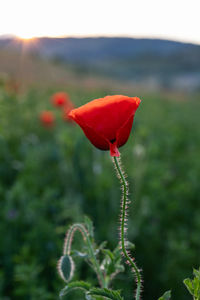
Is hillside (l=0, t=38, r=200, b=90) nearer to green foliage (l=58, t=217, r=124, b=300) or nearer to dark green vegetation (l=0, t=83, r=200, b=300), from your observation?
dark green vegetation (l=0, t=83, r=200, b=300)

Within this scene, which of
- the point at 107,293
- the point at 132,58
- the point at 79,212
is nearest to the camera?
the point at 107,293

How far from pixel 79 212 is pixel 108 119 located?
1.92 metres

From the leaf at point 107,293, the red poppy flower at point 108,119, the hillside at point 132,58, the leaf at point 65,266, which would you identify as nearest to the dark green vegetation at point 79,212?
the leaf at point 65,266

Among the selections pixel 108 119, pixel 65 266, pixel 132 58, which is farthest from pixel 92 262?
pixel 132 58

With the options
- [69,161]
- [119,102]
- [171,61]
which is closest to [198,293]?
[119,102]

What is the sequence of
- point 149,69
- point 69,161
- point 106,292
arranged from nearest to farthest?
point 106,292
point 69,161
point 149,69

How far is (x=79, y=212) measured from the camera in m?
2.80

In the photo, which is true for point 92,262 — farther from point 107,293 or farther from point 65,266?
point 107,293

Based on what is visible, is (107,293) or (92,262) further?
(92,262)

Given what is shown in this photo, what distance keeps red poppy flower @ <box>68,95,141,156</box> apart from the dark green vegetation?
1261mm

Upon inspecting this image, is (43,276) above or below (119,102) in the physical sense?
below

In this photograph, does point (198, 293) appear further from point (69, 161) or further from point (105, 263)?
point (69, 161)

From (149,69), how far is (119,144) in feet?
336

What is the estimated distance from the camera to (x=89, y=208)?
11.5 ft
